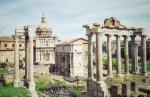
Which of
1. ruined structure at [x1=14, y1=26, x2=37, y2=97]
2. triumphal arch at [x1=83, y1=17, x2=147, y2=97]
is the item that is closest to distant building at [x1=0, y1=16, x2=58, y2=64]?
ruined structure at [x1=14, y1=26, x2=37, y2=97]

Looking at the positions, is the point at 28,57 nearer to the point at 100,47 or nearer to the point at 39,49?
the point at 100,47

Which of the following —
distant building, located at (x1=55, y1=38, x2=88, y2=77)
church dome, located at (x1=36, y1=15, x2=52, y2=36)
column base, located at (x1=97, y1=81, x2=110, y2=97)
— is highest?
church dome, located at (x1=36, y1=15, x2=52, y2=36)

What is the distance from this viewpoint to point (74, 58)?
53.6 metres

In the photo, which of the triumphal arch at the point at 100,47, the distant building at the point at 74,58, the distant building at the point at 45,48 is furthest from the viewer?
the distant building at the point at 45,48

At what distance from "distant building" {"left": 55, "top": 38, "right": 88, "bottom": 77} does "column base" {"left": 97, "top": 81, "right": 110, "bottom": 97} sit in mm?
25841

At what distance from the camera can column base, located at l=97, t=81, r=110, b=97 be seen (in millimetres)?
26906

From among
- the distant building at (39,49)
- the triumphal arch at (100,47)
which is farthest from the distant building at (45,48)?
the triumphal arch at (100,47)

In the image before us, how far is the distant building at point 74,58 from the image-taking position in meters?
53.5

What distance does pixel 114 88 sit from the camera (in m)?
27.2

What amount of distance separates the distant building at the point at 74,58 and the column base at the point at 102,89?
25841 millimetres

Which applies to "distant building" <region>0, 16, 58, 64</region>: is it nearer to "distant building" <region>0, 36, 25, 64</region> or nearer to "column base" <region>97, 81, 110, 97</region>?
"distant building" <region>0, 36, 25, 64</region>

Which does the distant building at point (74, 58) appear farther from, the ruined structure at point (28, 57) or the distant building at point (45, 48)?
the ruined structure at point (28, 57)

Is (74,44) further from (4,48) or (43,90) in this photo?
(4,48)

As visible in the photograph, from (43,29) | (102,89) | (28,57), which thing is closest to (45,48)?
(43,29)
